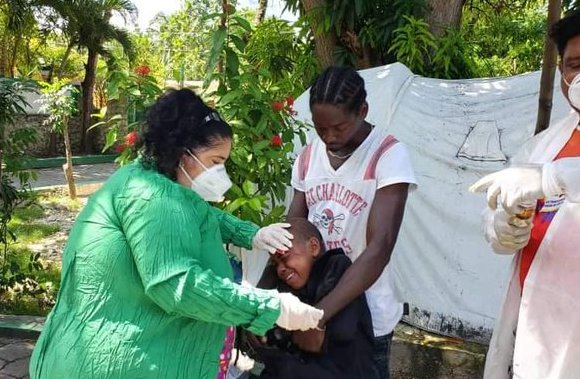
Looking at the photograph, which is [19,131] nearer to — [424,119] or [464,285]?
[424,119]

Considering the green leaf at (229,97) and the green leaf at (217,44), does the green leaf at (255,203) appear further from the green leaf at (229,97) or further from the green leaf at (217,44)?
the green leaf at (217,44)

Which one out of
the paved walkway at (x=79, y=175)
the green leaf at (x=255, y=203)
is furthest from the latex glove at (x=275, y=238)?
the paved walkway at (x=79, y=175)

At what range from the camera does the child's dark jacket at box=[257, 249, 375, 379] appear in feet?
5.09

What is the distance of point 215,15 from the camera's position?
243 centimetres

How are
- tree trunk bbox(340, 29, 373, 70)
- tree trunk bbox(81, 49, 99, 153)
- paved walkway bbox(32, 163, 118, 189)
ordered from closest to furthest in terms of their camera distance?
1. tree trunk bbox(340, 29, 373, 70)
2. paved walkway bbox(32, 163, 118, 189)
3. tree trunk bbox(81, 49, 99, 153)

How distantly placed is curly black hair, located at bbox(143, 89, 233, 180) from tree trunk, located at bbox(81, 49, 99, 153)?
13441 millimetres

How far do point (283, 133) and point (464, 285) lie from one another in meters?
1.55

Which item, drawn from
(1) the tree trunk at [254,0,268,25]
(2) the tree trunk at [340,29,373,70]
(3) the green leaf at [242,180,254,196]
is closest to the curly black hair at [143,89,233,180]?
(3) the green leaf at [242,180,254,196]

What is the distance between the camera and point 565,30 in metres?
1.45

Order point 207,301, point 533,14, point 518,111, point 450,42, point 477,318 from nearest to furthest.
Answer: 1. point 207,301
2. point 477,318
3. point 518,111
4. point 450,42
5. point 533,14

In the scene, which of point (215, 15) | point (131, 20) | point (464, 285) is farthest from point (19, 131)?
point (131, 20)

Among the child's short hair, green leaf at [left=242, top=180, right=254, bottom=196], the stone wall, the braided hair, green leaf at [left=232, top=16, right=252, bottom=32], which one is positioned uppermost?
green leaf at [left=232, top=16, right=252, bottom=32]

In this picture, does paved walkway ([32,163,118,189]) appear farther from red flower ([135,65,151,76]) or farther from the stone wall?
red flower ([135,65,151,76])

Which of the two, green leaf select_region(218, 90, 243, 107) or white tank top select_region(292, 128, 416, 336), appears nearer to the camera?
white tank top select_region(292, 128, 416, 336)
